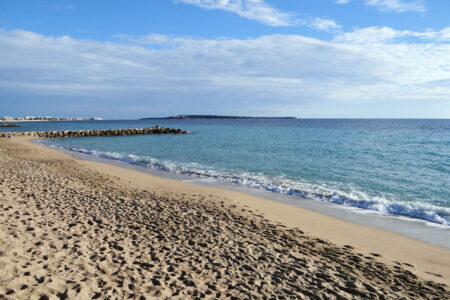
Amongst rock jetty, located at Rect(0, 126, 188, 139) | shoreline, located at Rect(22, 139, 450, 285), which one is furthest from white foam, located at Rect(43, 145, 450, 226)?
rock jetty, located at Rect(0, 126, 188, 139)

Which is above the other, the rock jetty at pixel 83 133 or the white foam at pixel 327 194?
the rock jetty at pixel 83 133

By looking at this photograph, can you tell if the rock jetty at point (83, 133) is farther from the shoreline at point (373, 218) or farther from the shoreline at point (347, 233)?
the shoreline at point (347, 233)

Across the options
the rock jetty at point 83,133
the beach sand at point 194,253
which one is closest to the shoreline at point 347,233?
the beach sand at point 194,253

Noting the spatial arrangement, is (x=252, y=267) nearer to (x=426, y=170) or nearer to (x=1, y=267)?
(x=1, y=267)

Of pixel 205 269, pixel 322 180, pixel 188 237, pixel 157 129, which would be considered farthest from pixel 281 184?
pixel 157 129

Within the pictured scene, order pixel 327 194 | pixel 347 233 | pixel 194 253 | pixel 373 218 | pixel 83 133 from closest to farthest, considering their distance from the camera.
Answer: pixel 194 253 → pixel 347 233 → pixel 373 218 → pixel 327 194 → pixel 83 133

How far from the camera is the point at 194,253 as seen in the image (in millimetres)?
5809

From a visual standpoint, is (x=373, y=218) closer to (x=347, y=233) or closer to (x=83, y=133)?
(x=347, y=233)

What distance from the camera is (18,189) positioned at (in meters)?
9.62

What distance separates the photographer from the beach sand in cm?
451

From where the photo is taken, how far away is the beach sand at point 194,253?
4512mm

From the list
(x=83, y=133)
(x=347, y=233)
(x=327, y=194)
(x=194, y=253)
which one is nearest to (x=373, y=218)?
(x=347, y=233)

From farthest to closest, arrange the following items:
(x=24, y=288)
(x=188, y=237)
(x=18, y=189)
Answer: (x=18, y=189) < (x=188, y=237) < (x=24, y=288)

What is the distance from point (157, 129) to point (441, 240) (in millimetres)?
60897
